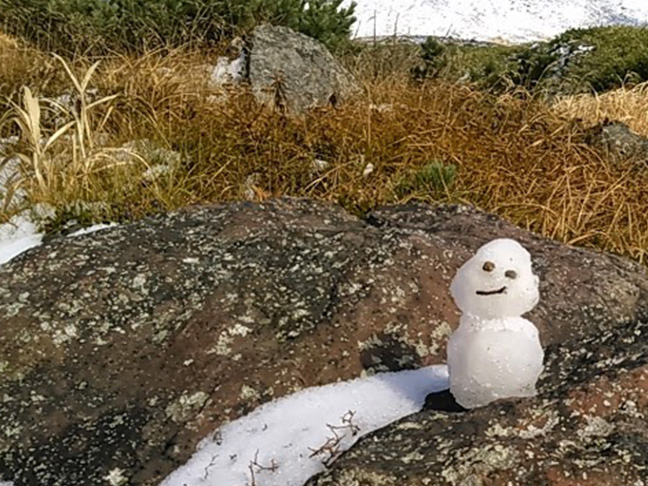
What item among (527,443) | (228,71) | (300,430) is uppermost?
(228,71)

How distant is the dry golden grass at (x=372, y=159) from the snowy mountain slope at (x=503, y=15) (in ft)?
53.7

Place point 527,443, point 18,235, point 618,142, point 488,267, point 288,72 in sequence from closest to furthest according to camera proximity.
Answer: point 527,443
point 488,267
point 18,235
point 618,142
point 288,72

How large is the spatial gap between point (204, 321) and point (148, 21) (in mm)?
5790

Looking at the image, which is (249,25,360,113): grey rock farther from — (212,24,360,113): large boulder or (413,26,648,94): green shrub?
(413,26,648,94): green shrub

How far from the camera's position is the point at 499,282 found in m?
1.97

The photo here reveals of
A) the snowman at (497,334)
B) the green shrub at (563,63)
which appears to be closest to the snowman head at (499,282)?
the snowman at (497,334)

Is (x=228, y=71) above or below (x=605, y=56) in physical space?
above

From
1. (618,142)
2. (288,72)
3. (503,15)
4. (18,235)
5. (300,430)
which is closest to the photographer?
(300,430)

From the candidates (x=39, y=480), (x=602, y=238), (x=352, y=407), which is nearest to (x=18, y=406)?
(x=39, y=480)

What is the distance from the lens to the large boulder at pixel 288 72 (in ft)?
18.5

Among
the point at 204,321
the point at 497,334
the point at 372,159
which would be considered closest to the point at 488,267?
the point at 497,334

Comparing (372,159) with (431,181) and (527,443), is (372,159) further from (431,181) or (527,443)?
(527,443)

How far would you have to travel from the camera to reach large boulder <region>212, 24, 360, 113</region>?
5.65 meters

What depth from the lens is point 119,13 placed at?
8.25 meters
